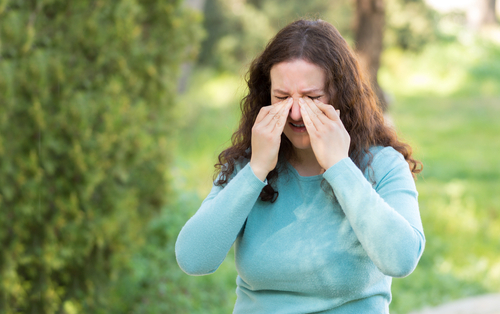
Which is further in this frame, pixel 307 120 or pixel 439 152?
pixel 439 152

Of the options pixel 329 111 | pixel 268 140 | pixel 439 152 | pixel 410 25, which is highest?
pixel 329 111

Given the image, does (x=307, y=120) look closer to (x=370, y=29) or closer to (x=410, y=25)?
(x=370, y=29)

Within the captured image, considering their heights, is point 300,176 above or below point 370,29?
above

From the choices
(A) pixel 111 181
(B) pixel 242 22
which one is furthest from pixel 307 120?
(B) pixel 242 22

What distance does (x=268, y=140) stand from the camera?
1745mm

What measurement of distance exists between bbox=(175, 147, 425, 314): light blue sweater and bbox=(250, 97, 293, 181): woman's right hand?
0.05 metres

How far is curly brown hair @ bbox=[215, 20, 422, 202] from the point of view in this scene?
1793mm

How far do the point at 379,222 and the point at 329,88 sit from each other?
0.52 m

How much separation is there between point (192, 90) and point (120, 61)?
10401mm

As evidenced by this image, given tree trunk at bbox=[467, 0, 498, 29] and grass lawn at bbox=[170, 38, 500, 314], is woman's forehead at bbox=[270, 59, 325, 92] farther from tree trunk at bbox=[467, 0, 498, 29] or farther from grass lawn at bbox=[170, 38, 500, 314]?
tree trunk at bbox=[467, 0, 498, 29]

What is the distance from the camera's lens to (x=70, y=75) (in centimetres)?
328

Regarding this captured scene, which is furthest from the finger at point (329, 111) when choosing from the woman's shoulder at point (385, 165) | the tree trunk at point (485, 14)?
the tree trunk at point (485, 14)

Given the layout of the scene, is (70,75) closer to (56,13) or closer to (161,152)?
(56,13)

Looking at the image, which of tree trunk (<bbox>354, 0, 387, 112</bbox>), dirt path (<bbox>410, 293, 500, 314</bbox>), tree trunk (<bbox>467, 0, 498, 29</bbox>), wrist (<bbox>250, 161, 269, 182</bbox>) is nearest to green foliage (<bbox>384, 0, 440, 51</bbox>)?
tree trunk (<bbox>467, 0, 498, 29</bbox>)
